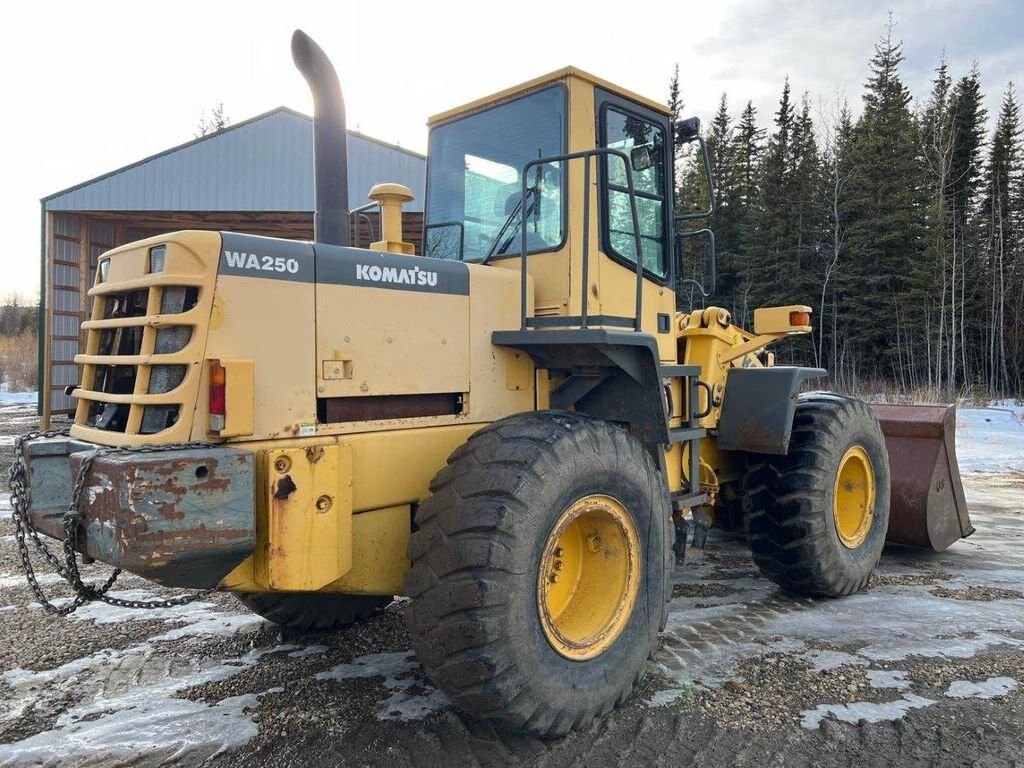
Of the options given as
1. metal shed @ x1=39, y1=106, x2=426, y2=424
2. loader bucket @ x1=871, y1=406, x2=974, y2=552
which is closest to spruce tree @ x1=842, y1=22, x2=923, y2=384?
metal shed @ x1=39, y1=106, x2=426, y2=424

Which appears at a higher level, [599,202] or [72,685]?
[599,202]

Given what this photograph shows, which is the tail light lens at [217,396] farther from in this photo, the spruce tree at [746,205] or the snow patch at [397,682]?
the spruce tree at [746,205]

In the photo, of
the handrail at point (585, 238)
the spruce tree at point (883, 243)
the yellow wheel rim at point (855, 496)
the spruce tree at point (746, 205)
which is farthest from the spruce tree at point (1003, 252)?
the handrail at point (585, 238)

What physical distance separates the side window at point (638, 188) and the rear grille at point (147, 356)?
218 cm

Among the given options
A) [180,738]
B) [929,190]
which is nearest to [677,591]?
[180,738]

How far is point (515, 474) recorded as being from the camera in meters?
2.88

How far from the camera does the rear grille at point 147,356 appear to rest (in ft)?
8.83

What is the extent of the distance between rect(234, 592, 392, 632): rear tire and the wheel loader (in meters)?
0.02

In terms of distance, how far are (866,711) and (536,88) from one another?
3.43m

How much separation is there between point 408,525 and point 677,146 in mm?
2856

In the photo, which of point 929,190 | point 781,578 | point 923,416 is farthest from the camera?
point 929,190

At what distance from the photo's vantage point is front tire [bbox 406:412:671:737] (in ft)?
8.93

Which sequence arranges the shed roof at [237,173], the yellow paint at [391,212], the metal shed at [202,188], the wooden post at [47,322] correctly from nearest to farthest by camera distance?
the yellow paint at [391,212] < the wooden post at [47,322] < the metal shed at [202,188] < the shed roof at [237,173]

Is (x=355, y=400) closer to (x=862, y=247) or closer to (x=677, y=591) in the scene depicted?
(x=677, y=591)
